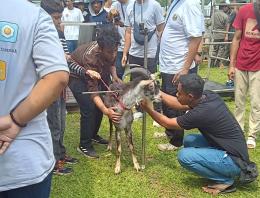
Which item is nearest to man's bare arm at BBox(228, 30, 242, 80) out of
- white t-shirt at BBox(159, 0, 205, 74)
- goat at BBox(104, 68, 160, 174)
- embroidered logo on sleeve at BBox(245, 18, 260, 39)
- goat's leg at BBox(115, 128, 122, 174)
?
embroidered logo on sleeve at BBox(245, 18, 260, 39)

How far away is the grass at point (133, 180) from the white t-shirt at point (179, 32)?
1195 millimetres

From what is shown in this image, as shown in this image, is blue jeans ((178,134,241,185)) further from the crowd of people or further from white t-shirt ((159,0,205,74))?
white t-shirt ((159,0,205,74))

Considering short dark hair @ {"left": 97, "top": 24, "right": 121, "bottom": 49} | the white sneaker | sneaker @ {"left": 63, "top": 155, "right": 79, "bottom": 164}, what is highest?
short dark hair @ {"left": 97, "top": 24, "right": 121, "bottom": 49}

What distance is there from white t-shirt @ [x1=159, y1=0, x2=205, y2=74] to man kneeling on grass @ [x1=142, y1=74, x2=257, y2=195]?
0.84 meters

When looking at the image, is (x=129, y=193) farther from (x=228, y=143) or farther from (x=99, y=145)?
(x=99, y=145)

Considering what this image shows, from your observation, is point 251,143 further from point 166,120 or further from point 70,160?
point 70,160

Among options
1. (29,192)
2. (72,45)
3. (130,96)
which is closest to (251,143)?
Answer: (130,96)

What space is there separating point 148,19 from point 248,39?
1573mm

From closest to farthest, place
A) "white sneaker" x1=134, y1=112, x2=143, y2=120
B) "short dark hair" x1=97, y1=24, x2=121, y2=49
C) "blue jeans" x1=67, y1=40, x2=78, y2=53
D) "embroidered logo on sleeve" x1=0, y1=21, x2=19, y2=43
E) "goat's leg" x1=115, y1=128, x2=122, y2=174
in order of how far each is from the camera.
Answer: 1. "embroidered logo on sleeve" x1=0, y1=21, x2=19, y2=43
2. "short dark hair" x1=97, y1=24, x2=121, y2=49
3. "goat's leg" x1=115, y1=128, x2=122, y2=174
4. "white sneaker" x1=134, y1=112, x2=143, y2=120
5. "blue jeans" x1=67, y1=40, x2=78, y2=53

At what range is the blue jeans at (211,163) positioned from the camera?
4.01 meters

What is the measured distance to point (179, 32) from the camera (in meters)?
4.81

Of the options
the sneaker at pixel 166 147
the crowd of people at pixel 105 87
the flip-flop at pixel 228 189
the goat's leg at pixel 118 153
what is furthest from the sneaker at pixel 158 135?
the flip-flop at pixel 228 189

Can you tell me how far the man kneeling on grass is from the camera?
3.96 meters

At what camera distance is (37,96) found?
161 centimetres
